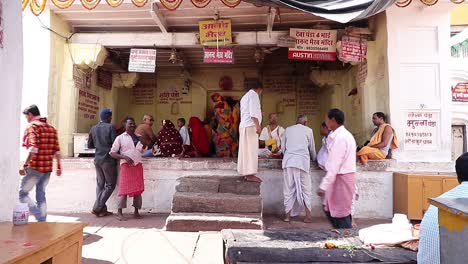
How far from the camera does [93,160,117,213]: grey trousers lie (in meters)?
6.07

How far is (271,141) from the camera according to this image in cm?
733

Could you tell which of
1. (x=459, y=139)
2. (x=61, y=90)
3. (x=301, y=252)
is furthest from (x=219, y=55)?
(x=459, y=139)

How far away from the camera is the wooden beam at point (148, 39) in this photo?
714 centimetres

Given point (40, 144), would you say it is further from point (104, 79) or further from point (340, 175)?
point (104, 79)

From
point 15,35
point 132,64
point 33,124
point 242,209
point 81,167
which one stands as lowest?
point 242,209

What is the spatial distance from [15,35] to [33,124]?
210cm

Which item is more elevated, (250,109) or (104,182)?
(250,109)

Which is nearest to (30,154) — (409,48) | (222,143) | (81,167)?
(81,167)

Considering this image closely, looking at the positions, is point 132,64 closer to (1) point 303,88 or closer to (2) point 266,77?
(2) point 266,77

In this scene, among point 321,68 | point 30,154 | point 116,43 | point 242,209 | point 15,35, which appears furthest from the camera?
point 321,68

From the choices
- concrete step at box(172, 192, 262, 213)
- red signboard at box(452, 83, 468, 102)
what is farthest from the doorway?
concrete step at box(172, 192, 262, 213)

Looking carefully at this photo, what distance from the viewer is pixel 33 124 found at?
461 cm

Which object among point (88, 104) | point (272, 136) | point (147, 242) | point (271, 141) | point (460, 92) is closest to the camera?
point (147, 242)

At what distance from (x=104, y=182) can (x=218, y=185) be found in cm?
206
